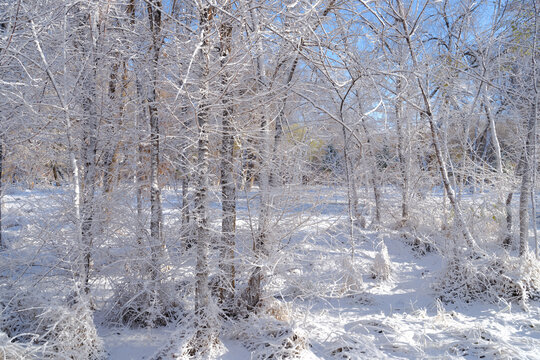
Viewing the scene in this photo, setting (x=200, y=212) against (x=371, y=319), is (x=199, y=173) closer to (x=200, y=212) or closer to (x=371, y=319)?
(x=200, y=212)

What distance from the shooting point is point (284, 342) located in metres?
4.17

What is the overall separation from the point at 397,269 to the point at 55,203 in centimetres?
739

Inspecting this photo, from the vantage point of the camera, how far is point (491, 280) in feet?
20.4

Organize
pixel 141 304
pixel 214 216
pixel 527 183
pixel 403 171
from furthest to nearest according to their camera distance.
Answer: pixel 403 171, pixel 527 183, pixel 141 304, pixel 214 216

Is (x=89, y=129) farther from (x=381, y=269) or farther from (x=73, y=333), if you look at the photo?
(x=381, y=269)

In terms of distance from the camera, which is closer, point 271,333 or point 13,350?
point 13,350

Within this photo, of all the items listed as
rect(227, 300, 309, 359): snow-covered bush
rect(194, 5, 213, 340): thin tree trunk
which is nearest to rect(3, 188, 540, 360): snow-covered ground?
rect(227, 300, 309, 359): snow-covered bush

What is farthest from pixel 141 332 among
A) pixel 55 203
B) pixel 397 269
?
pixel 397 269

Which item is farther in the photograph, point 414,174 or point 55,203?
point 414,174

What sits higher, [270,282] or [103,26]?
[103,26]

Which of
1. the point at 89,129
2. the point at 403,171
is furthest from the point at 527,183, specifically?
the point at 89,129

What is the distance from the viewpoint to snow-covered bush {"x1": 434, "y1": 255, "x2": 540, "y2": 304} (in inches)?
235

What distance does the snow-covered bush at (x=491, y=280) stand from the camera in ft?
19.6

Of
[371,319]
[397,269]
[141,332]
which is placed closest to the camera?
[141,332]
